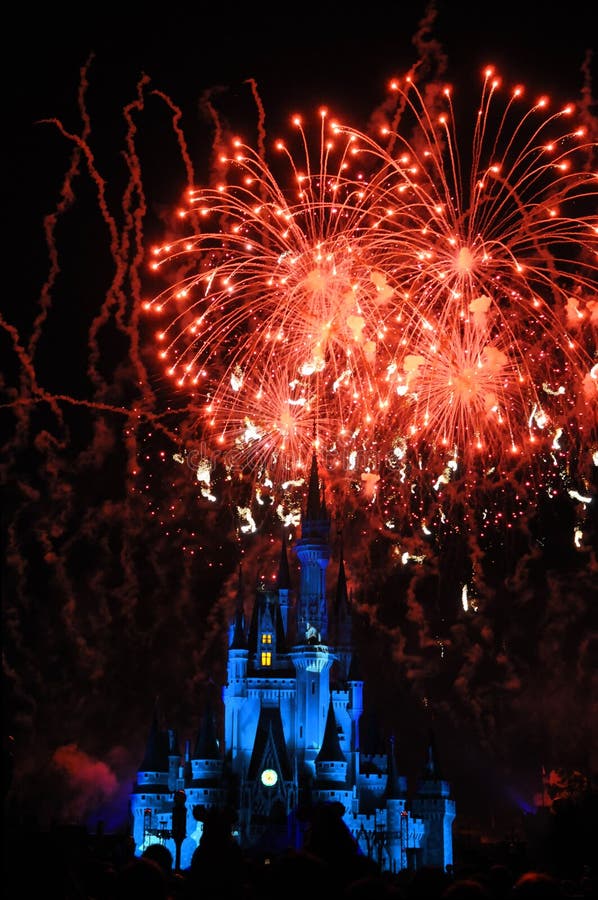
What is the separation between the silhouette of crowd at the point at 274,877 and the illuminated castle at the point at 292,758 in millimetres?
82127

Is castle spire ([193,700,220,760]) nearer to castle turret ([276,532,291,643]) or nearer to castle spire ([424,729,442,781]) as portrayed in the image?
castle turret ([276,532,291,643])

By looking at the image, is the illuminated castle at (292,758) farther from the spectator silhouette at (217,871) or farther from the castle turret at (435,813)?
the spectator silhouette at (217,871)

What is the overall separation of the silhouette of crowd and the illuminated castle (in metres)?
82.1

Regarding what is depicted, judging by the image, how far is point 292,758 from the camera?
104m

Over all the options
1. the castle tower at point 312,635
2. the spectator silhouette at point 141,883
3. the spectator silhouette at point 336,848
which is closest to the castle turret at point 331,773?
the castle tower at point 312,635

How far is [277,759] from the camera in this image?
102m

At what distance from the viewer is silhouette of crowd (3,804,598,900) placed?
14.4 m

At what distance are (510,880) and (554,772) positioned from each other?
103 meters

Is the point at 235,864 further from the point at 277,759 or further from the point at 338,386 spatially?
the point at 277,759

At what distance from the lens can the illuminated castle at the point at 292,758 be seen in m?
100

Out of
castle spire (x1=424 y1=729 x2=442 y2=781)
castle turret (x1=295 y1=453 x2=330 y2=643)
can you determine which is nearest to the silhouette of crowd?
castle turret (x1=295 y1=453 x2=330 y2=643)

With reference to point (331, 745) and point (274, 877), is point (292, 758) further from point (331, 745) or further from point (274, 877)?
point (274, 877)

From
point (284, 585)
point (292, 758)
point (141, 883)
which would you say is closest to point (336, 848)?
point (141, 883)

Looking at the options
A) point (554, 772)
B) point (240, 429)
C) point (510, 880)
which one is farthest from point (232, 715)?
point (510, 880)
